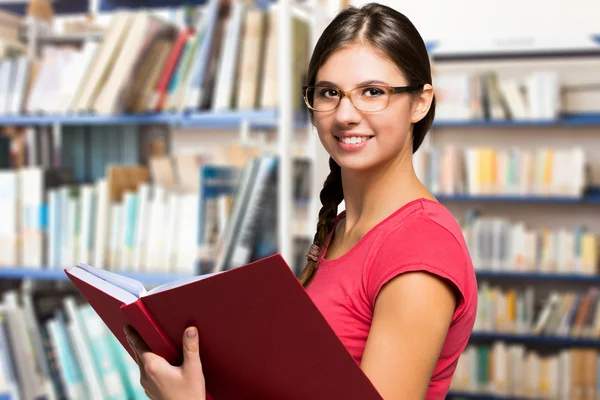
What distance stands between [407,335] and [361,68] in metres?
0.31

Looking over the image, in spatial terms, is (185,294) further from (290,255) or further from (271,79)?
(271,79)

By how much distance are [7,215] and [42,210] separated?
0.13 meters

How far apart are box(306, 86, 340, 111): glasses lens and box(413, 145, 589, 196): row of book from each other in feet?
11.4

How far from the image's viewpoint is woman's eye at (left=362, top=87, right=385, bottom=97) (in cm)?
80

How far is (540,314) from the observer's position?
14.4 feet

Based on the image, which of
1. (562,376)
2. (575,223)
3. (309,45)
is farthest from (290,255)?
(575,223)

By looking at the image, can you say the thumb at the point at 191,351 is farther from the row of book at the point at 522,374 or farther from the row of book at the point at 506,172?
the row of book at the point at 522,374

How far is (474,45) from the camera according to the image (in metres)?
4.15

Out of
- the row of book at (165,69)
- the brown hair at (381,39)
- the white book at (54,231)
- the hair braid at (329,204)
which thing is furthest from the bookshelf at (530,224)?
the brown hair at (381,39)

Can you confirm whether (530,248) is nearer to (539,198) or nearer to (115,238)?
(539,198)

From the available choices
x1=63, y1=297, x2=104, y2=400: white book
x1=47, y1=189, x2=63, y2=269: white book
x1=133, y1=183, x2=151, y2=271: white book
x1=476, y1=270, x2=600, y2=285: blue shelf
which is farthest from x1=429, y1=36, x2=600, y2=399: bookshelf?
x1=63, y1=297, x2=104, y2=400: white book

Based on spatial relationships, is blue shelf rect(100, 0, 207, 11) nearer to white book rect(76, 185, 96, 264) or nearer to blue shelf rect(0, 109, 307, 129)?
blue shelf rect(0, 109, 307, 129)

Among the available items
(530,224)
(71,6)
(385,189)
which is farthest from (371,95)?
(530,224)

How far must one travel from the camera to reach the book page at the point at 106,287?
78 cm
